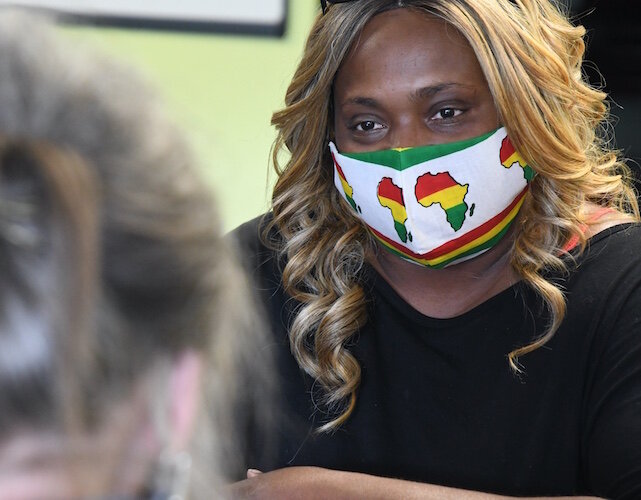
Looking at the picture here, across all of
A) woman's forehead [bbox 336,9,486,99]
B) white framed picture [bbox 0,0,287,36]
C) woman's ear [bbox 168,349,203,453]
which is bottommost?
woman's ear [bbox 168,349,203,453]

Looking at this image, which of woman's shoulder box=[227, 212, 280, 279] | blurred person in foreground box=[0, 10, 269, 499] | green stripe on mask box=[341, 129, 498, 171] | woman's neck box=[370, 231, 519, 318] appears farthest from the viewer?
woman's shoulder box=[227, 212, 280, 279]

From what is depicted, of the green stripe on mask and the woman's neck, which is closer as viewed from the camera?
the green stripe on mask

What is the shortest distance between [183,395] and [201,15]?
198cm

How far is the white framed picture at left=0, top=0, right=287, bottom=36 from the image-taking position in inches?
98.5

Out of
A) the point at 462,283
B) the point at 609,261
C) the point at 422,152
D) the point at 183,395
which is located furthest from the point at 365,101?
the point at 183,395

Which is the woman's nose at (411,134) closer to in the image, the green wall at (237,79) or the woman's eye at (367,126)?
the woman's eye at (367,126)

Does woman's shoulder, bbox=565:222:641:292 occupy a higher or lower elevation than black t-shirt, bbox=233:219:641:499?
higher

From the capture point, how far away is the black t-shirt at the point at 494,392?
1.57 meters

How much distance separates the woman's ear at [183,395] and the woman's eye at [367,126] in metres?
0.96

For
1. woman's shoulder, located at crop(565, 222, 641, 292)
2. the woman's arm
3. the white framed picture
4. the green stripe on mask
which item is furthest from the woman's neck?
the white framed picture

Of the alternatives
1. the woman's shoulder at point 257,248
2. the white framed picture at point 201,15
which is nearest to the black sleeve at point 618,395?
the woman's shoulder at point 257,248

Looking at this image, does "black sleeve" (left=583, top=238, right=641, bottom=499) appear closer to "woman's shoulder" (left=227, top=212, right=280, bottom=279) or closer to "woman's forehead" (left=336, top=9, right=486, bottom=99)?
"woman's forehead" (left=336, top=9, right=486, bottom=99)

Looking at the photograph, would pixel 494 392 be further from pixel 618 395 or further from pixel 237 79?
pixel 237 79

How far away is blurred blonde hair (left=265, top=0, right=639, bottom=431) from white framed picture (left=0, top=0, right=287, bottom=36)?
0.83m
